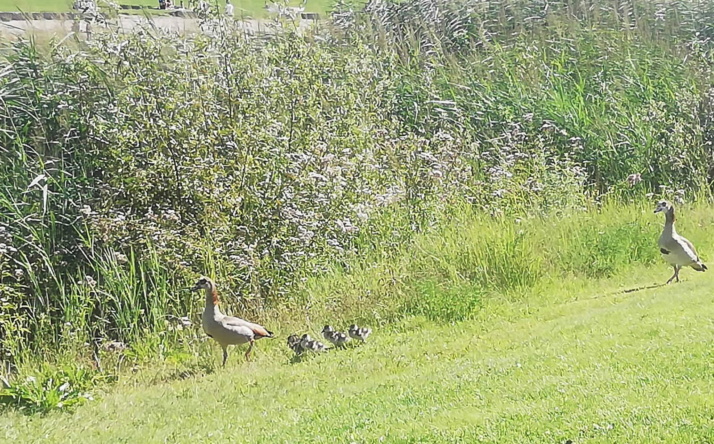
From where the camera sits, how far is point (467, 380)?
19.2 feet

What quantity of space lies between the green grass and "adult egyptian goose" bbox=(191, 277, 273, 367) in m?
0.23

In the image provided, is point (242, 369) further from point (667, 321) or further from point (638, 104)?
point (638, 104)

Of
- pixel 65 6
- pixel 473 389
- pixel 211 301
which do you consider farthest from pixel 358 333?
pixel 65 6

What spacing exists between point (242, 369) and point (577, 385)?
2902 millimetres

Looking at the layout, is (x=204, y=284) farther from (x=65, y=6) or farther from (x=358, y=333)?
(x=65, y=6)

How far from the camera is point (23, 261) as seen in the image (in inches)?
316

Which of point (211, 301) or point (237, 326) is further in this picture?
point (211, 301)

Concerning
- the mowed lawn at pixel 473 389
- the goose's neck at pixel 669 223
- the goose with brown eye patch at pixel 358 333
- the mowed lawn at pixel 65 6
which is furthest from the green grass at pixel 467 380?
the mowed lawn at pixel 65 6

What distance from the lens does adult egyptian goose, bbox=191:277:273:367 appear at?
7.17 m

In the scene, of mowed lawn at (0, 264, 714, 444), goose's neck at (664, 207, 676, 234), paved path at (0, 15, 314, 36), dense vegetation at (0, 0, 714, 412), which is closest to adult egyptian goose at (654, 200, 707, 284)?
goose's neck at (664, 207, 676, 234)

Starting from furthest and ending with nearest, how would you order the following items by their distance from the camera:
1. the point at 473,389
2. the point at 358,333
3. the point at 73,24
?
the point at 73,24, the point at 358,333, the point at 473,389

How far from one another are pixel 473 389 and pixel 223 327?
2.38 meters

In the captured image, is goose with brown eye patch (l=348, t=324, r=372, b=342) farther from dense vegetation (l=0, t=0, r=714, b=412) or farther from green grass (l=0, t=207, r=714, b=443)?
dense vegetation (l=0, t=0, r=714, b=412)

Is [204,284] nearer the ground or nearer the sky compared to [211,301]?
nearer the sky
